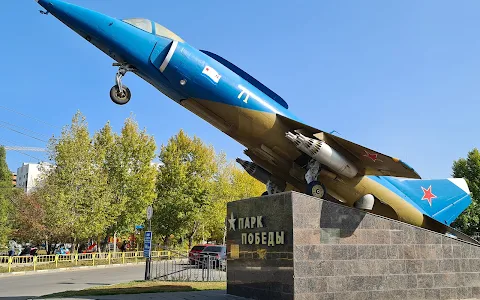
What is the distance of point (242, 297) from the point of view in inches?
439

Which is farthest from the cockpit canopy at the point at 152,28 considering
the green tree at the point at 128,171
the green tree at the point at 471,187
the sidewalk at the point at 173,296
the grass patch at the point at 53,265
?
the green tree at the point at 471,187

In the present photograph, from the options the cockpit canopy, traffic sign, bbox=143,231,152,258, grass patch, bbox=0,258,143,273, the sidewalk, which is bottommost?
grass patch, bbox=0,258,143,273

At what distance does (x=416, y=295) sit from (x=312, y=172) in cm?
422

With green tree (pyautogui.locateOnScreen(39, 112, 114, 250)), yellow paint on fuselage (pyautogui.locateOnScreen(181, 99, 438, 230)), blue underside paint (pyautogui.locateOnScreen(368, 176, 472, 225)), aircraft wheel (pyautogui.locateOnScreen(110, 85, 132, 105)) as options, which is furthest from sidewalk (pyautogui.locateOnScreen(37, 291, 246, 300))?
green tree (pyautogui.locateOnScreen(39, 112, 114, 250))

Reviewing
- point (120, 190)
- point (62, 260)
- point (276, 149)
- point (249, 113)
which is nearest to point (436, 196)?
point (276, 149)

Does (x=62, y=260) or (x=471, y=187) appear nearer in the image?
(x=62, y=260)

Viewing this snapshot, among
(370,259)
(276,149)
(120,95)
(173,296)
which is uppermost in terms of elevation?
(120,95)

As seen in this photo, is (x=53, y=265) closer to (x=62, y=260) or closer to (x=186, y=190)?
(x=62, y=260)

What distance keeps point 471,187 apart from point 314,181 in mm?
34272

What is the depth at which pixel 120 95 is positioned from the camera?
11.5 meters

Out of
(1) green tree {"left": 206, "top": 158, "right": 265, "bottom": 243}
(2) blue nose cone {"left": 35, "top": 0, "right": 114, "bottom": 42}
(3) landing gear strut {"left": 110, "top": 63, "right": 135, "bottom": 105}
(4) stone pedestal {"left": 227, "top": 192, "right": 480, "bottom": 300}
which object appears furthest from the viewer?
(1) green tree {"left": 206, "top": 158, "right": 265, "bottom": 243}

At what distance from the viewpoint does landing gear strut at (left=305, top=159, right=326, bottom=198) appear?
11.7 meters

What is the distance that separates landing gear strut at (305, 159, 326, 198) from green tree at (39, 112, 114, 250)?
2334cm

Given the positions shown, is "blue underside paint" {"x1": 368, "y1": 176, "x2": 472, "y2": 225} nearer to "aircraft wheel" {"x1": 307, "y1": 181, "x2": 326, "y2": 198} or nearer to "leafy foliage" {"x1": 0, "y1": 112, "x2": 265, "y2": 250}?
"aircraft wheel" {"x1": 307, "y1": 181, "x2": 326, "y2": 198}
